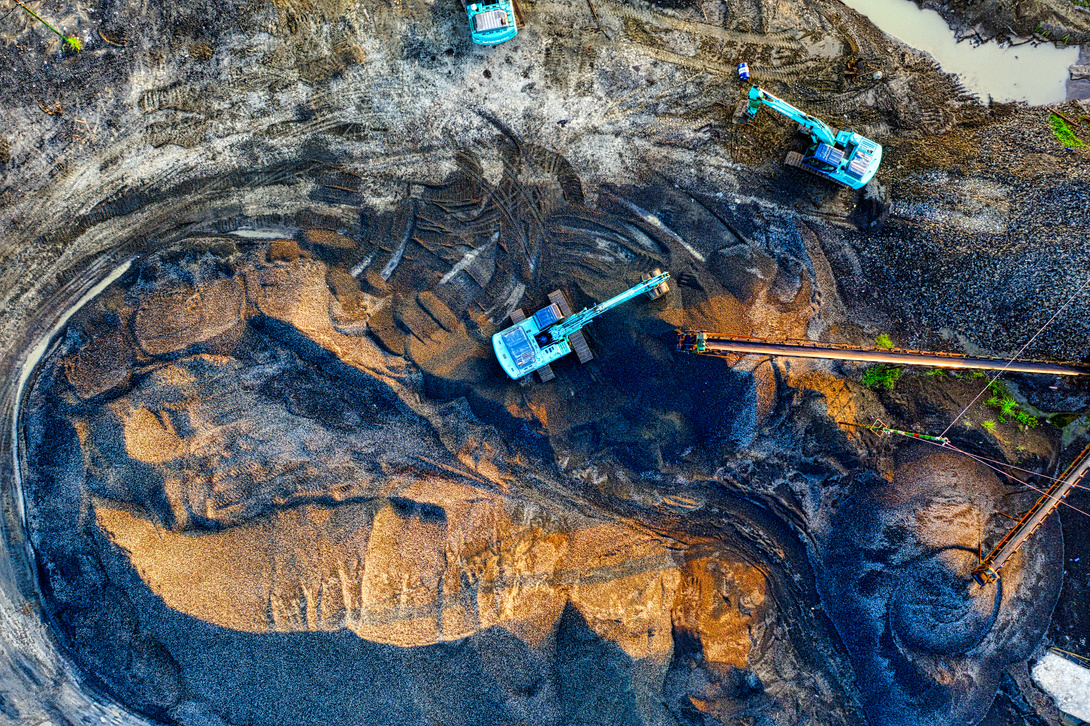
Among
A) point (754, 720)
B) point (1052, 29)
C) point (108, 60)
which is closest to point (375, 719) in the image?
point (754, 720)

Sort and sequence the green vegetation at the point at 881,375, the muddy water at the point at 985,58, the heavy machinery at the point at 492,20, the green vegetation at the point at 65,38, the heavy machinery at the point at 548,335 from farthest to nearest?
the muddy water at the point at 985,58, the green vegetation at the point at 881,375, the green vegetation at the point at 65,38, the heavy machinery at the point at 492,20, the heavy machinery at the point at 548,335

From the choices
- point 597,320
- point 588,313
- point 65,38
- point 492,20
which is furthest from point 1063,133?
point 65,38

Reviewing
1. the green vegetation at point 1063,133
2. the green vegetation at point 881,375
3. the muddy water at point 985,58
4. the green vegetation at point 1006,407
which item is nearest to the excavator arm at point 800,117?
the muddy water at point 985,58

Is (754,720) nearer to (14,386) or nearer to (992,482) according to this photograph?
(992,482)

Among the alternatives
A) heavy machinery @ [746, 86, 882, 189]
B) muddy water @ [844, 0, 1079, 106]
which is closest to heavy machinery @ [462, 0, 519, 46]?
heavy machinery @ [746, 86, 882, 189]

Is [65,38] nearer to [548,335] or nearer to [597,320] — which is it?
[548,335]

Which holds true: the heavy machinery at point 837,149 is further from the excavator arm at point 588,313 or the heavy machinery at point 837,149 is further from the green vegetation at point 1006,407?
the green vegetation at point 1006,407
